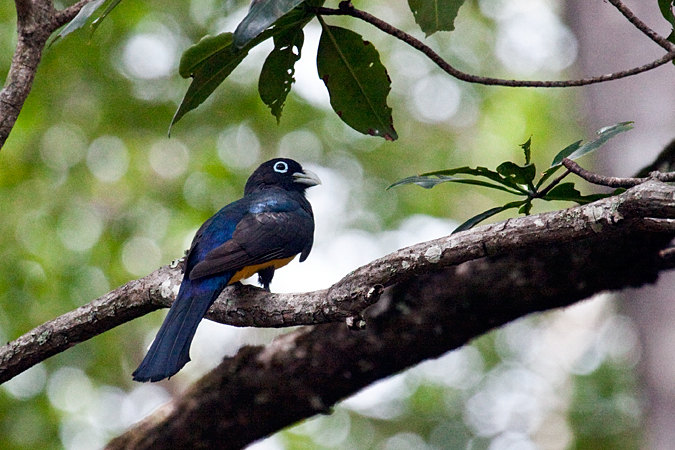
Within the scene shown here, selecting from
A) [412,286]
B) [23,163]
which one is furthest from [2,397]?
[412,286]

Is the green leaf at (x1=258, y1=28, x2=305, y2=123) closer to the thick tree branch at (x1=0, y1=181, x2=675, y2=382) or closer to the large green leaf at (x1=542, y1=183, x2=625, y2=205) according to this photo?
the thick tree branch at (x1=0, y1=181, x2=675, y2=382)

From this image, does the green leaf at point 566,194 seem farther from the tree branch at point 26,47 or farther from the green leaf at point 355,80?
the tree branch at point 26,47

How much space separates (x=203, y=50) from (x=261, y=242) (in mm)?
1182

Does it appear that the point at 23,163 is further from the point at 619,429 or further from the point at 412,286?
the point at 619,429

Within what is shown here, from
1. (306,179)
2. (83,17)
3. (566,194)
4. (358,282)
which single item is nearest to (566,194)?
(566,194)

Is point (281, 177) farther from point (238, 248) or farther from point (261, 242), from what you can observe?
point (238, 248)

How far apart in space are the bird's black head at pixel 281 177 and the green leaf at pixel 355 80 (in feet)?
6.19

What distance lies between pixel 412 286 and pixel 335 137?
5999 mm

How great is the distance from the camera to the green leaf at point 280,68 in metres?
3.12

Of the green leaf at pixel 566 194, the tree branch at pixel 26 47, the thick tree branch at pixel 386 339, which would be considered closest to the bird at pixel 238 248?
the thick tree branch at pixel 386 339

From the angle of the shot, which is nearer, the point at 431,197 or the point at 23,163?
the point at 23,163

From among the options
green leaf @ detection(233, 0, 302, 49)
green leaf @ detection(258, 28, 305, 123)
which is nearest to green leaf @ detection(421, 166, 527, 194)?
green leaf @ detection(233, 0, 302, 49)

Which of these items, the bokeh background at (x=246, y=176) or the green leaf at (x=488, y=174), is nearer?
the green leaf at (x=488, y=174)

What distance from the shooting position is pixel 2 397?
23.0 feet
